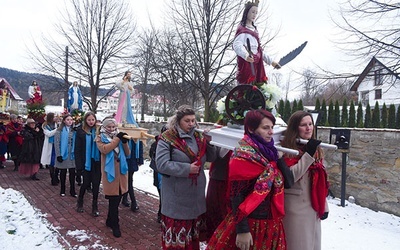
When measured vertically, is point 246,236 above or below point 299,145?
below

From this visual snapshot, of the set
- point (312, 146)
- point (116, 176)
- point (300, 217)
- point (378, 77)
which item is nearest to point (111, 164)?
point (116, 176)

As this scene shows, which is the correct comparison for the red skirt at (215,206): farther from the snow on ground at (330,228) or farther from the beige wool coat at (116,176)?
the snow on ground at (330,228)

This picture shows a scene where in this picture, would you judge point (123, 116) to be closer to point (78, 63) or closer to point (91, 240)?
point (91, 240)

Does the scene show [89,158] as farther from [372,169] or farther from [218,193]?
[372,169]

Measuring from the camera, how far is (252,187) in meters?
2.48

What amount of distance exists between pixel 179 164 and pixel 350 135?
18.3 ft

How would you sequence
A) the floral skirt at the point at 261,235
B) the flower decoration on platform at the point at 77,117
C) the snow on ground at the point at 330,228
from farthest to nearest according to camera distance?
the flower decoration on platform at the point at 77,117 < the snow on ground at the point at 330,228 < the floral skirt at the point at 261,235

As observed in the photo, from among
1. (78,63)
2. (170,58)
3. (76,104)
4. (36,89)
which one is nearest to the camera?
(76,104)

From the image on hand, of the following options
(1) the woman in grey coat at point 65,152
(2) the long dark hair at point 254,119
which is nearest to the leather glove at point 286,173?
(2) the long dark hair at point 254,119

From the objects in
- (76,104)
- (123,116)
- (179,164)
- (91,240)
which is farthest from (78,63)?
(179,164)

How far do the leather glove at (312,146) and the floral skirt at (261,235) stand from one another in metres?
0.60

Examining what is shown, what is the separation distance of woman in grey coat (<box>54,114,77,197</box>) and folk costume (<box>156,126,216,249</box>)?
4.65 m

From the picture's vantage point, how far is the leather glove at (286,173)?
257cm

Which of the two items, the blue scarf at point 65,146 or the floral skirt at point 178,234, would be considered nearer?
the floral skirt at point 178,234
